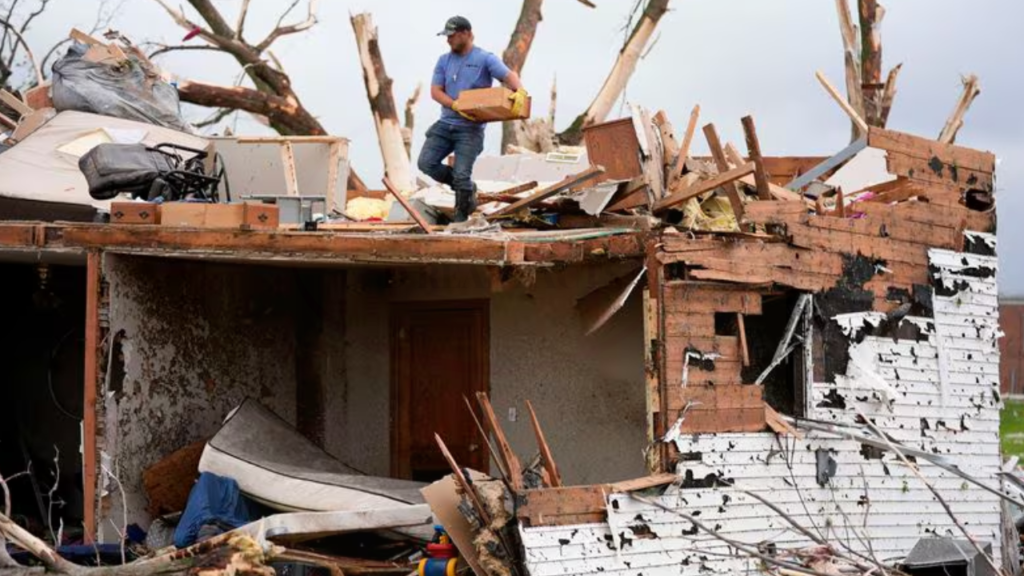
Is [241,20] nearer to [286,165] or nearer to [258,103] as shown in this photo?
[258,103]

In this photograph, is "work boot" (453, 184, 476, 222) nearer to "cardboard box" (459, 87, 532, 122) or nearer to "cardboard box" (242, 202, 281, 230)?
"cardboard box" (459, 87, 532, 122)

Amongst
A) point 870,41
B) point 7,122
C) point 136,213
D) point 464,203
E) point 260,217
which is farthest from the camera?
point 870,41

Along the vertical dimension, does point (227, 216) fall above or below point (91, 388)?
above

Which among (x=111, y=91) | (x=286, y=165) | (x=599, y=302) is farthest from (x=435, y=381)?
(x=111, y=91)

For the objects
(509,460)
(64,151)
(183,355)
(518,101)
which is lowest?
(509,460)

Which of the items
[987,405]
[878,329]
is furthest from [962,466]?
[878,329]

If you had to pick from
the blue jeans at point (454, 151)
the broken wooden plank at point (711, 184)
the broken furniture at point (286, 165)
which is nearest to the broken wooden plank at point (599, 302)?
the broken wooden plank at point (711, 184)

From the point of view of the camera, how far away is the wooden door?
38.7 feet

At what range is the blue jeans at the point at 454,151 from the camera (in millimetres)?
10977

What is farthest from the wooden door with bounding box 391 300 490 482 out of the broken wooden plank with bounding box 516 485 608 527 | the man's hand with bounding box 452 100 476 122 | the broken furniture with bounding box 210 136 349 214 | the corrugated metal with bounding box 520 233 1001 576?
the broken wooden plank with bounding box 516 485 608 527

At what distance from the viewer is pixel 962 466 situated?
11008 millimetres

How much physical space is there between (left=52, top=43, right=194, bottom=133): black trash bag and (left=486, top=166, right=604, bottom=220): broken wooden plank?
14.3 ft

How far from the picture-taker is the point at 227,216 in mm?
9922

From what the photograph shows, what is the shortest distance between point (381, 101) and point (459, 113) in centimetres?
902
